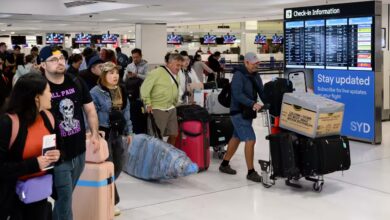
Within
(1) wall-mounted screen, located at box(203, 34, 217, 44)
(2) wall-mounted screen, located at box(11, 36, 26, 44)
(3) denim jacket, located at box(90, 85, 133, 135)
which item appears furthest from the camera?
(2) wall-mounted screen, located at box(11, 36, 26, 44)

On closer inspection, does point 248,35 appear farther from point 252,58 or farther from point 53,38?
point 252,58

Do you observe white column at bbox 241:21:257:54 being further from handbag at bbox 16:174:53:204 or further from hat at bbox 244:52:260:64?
handbag at bbox 16:174:53:204

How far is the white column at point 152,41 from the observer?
24.1 metres

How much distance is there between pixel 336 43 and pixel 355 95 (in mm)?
1007

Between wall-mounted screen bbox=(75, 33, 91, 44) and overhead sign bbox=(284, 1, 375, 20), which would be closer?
overhead sign bbox=(284, 1, 375, 20)

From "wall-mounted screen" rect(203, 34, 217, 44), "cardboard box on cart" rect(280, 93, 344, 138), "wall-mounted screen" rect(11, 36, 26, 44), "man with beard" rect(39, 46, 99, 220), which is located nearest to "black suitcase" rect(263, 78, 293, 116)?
"cardboard box on cart" rect(280, 93, 344, 138)

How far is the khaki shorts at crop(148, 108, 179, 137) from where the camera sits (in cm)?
663

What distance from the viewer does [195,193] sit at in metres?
5.91

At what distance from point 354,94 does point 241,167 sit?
9.95 feet

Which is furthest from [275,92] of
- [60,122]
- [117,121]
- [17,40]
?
[17,40]

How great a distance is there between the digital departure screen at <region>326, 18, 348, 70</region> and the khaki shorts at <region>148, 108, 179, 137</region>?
3859 millimetres

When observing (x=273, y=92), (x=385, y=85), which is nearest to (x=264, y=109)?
(x=273, y=92)

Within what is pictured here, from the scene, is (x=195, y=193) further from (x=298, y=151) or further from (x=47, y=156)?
(x=47, y=156)

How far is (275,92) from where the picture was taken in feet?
20.0
